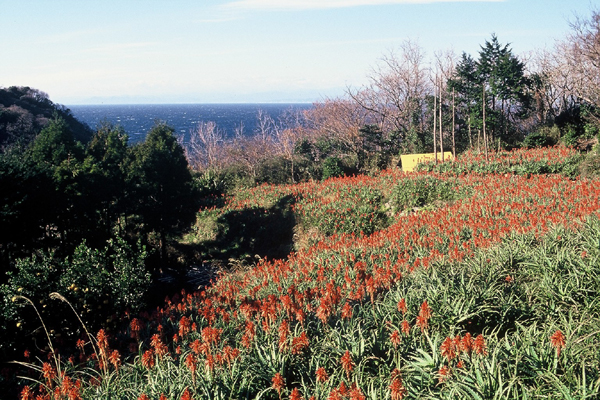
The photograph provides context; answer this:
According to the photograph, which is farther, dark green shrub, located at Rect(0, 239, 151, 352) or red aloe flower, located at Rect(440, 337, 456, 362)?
dark green shrub, located at Rect(0, 239, 151, 352)

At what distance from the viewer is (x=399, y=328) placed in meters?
4.41

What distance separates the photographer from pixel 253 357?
4.14m

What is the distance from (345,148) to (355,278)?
1864cm

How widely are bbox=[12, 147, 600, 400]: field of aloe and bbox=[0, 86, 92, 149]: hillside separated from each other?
2606 cm

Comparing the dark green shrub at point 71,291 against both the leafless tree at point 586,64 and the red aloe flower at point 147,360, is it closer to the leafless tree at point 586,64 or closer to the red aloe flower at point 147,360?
the red aloe flower at point 147,360

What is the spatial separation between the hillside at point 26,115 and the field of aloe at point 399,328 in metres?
26.1

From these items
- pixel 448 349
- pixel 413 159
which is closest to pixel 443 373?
pixel 448 349

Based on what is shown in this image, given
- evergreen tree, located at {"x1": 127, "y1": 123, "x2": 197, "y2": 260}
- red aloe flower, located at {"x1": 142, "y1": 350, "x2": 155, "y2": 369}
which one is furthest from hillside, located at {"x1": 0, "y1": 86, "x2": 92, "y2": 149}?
red aloe flower, located at {"x1": 142, "y1": 350, "x2": 155, "y2": 369}

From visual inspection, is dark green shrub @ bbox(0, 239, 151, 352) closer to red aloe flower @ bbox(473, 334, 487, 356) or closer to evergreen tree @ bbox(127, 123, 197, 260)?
evergreen tree @ bbox(127, 123, 197, 260)

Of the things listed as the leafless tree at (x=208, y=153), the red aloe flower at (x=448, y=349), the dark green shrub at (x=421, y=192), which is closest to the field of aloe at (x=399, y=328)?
the red aloe flower at (x=448, y=349)

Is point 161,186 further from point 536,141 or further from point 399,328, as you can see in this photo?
point 536,141

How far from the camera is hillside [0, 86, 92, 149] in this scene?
32.1 meters

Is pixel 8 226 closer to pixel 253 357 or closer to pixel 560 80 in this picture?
pixel 253 357

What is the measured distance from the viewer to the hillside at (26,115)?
105 ft
